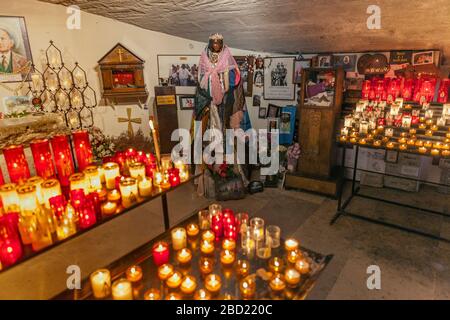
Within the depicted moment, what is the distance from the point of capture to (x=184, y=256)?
238cm

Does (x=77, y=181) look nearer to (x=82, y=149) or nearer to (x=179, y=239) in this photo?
(x=82, y=149)

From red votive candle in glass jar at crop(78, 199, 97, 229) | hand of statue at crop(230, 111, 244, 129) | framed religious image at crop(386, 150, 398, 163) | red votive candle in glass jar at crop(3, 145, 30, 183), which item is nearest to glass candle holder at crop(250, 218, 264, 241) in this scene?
red votive candle in glass jar at crop(78, 199, 97, 229)

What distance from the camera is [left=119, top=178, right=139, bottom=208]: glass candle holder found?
8.15 ft

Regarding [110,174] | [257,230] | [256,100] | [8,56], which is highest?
[8,56]

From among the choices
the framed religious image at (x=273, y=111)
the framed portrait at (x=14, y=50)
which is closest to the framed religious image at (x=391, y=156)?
the framed religious image at (x=273, y=111)

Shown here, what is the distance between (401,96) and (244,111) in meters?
2.45

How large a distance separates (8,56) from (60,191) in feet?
12.7

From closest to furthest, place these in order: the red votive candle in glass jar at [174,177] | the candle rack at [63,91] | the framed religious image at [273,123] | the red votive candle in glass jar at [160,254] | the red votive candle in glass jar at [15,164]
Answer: the red votive candle in glass jar at [15,164] → the red votive candle in glass jar at [160,254] → the red votive candle in glass jar at [174,177] → the candle rack at [63,91] → the framed religious image at [273,123]

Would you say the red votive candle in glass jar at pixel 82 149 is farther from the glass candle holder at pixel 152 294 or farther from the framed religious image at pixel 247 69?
the framed religious image at pixel 247 69

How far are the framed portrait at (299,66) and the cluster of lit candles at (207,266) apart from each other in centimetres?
389

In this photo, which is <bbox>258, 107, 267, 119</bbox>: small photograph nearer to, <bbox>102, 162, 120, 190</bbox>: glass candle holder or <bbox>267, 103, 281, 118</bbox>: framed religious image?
<bbox>267, 103, 281, 118</bbox>: framed religious image

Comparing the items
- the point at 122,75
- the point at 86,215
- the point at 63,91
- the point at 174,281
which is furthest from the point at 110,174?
the point at 122,75

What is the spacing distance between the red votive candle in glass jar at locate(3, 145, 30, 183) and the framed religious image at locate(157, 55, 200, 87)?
4.40 metres

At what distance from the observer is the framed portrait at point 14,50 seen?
4.71 metres
